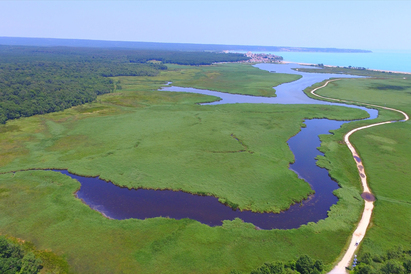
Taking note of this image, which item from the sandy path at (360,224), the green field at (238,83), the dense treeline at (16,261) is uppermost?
the green field at (238,83)

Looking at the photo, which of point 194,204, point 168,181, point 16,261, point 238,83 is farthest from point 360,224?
point 238,83

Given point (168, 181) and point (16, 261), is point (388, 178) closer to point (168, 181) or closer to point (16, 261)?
point (168, 181)

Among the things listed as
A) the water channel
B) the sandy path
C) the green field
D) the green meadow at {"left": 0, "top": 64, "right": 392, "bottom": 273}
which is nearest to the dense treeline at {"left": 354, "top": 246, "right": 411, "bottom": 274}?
the sandy path

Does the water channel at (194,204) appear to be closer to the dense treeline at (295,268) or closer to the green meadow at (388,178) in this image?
the green meadow at (388,178)

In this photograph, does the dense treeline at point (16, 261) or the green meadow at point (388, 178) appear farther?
the green meadow at point (388, 178)

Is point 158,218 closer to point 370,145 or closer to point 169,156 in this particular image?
point 169,156

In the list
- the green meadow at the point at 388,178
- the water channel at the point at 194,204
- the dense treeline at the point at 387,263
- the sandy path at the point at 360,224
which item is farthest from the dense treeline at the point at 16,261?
the green meadow at the point at 388,178
